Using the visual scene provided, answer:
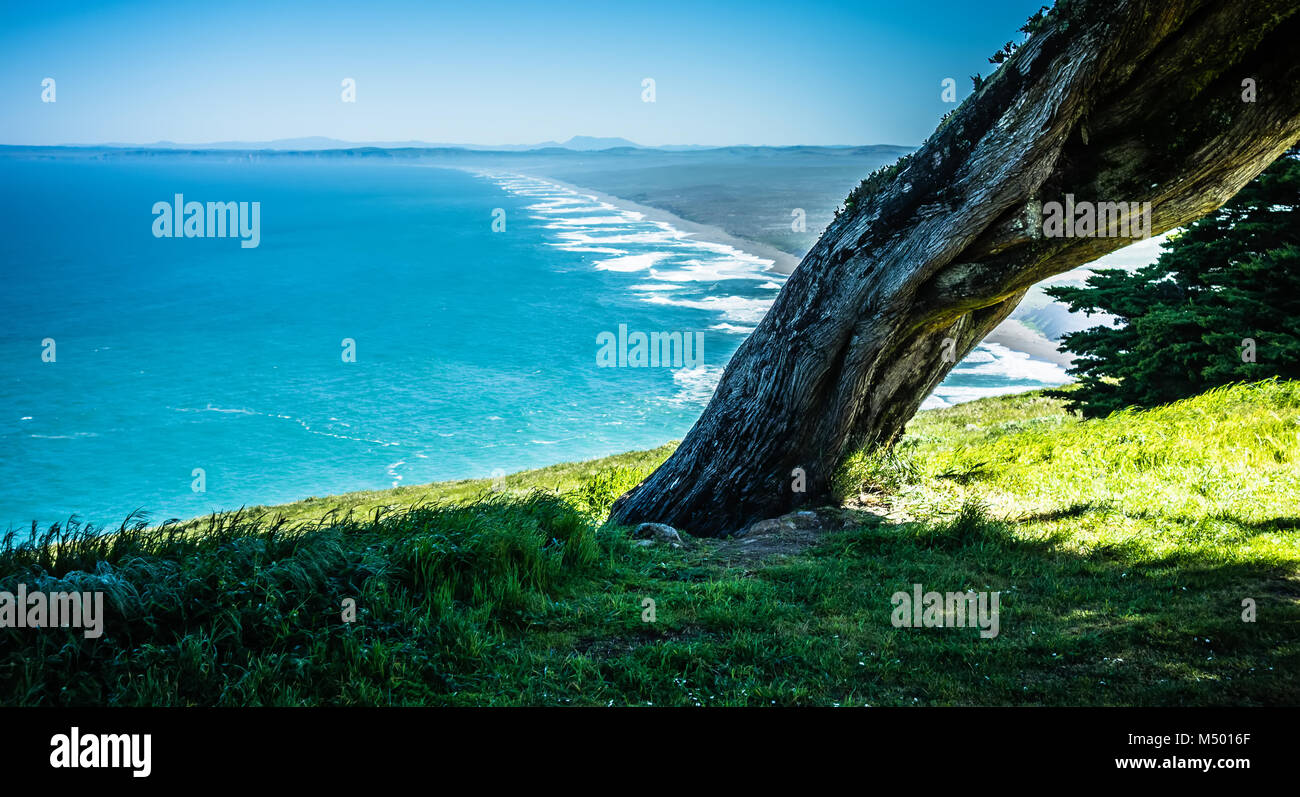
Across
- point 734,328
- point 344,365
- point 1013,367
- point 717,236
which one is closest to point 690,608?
point 1013,367

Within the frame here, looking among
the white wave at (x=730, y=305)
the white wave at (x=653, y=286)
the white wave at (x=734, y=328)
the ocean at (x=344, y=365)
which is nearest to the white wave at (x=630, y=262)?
the ocean at (x=344, y=365)

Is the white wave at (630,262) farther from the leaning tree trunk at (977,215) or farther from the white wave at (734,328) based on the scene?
the leaning tree trunk at (977,215)

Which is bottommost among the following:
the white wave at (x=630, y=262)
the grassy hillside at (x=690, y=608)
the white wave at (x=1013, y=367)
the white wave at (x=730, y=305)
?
the grassy hillside at (x=690, y=608)

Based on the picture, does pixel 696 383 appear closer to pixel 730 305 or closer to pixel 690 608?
pixel 730 305

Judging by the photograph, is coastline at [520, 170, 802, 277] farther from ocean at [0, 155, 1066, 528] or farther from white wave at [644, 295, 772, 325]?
white wave at [644, 295, 772, 325]

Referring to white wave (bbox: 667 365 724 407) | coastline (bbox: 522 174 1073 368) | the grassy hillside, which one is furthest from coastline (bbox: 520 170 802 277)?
the grassy hillside

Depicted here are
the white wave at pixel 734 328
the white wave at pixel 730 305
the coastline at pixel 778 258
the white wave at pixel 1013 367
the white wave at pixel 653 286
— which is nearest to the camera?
the white wave at pixel 1013 367

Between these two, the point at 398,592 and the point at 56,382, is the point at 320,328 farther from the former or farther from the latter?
the point at 398,592
